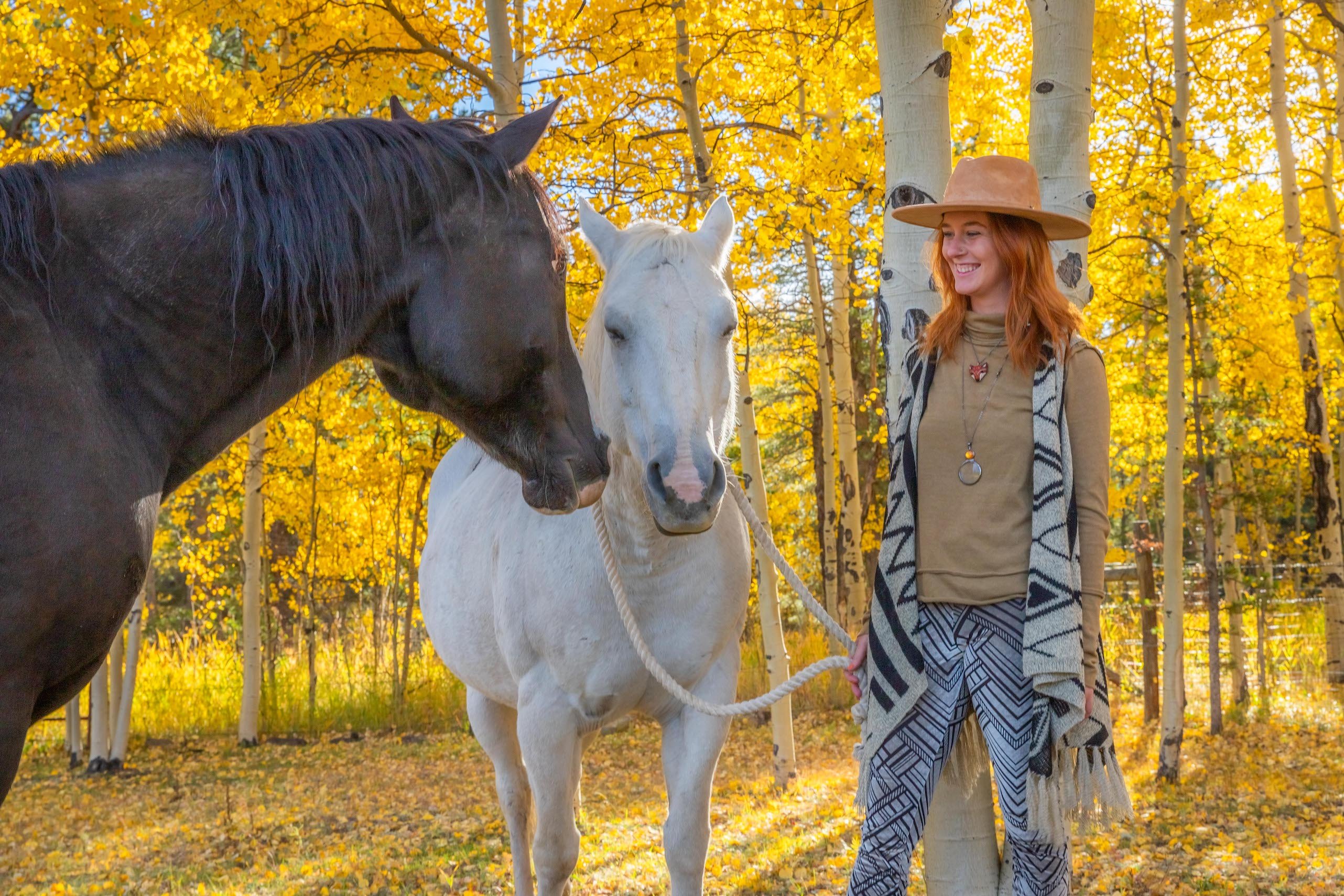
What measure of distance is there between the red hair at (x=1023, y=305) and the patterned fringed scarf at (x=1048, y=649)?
0.04 m

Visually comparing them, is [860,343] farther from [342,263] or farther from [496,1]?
[342,263]

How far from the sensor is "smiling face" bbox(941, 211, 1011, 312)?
6.72 ft

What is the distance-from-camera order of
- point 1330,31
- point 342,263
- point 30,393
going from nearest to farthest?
1. point 30,393
2. point 342,263
3. point 1330,31

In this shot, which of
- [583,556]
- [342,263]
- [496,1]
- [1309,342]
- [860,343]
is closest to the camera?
[342,263]

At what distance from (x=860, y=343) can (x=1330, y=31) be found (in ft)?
19.4

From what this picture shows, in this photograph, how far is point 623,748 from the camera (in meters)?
8.98

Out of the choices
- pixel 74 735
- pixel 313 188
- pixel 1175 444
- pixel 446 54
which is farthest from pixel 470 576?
pixel 74 735

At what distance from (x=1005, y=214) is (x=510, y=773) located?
2.56 m

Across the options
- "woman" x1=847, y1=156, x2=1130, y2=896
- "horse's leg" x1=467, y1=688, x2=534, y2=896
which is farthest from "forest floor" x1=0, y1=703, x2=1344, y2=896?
"woman" x1=847, y1=156, x2=1130, y2=896

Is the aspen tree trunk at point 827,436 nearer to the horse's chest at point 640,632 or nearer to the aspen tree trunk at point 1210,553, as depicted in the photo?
the aspen tree trunk at point 1210,553

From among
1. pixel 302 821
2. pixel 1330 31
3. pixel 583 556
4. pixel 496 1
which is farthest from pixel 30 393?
pixel 1330 31

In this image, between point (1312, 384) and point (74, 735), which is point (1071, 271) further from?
point (74, 735)

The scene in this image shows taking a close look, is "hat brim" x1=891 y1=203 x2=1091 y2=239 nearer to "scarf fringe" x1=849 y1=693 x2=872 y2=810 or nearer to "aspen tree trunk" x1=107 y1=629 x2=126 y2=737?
"scarf fringe" x1=849 y1=693 x2=872 y2=810

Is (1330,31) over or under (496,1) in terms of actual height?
over
